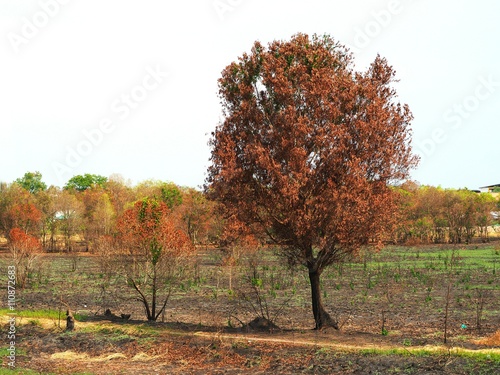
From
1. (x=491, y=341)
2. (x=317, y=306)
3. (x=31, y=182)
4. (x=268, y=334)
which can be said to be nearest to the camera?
(x=491, y=341)

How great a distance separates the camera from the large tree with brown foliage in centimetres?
1616

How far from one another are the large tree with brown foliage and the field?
2375 millimetres

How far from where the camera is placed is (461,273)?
124 feet

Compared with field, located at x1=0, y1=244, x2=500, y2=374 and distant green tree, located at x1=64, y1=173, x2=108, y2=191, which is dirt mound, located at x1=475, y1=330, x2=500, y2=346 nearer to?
field, located at x1=0, y1=244, x2=500, y2=374

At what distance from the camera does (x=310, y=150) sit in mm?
16609

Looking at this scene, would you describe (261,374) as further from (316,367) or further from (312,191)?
(312,191)

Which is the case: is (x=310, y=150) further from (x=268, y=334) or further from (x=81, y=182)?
(x=81, y=182)

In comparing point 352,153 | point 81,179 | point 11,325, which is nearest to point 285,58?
point 352,153

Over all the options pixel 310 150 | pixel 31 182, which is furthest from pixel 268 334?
pixel 31 182

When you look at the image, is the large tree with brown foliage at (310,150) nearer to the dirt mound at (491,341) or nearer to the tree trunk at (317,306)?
the tree trunk at (317,306)

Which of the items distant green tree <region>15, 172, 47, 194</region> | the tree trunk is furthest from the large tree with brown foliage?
distant green tree <region>15, 172, 47, 194</region>

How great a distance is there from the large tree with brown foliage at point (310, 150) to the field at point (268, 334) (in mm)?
2375

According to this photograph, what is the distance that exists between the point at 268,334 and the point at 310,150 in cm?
615

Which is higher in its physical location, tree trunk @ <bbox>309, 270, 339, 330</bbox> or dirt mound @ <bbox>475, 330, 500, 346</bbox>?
tree trunk @ <bbox>309, 270, 339, 330</bbox>
